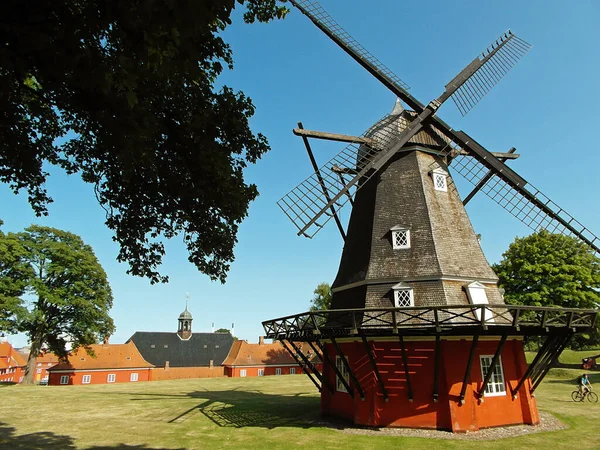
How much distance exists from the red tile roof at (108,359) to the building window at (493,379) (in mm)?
44572

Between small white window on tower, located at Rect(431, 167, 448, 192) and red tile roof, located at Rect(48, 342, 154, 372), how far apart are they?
44.2 meters

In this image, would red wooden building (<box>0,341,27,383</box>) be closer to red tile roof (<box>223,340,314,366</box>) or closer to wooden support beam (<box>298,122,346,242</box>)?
red tile roof (<box>223,340,314,366</box>)

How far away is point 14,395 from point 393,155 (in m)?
26.1

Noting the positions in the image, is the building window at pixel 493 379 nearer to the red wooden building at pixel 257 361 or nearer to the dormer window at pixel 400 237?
the dormer window at pixel 400 237

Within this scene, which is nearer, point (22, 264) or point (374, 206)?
point (374, 206)

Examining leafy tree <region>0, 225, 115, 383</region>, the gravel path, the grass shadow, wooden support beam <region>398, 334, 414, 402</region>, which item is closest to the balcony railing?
wooden support beam <region>398, 334, 414, 402</region>

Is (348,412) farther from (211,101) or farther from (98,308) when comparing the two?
(98,308)

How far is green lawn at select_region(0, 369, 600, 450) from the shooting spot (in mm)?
11391

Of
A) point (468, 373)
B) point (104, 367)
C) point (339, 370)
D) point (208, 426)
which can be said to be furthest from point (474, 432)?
point (104, 367)

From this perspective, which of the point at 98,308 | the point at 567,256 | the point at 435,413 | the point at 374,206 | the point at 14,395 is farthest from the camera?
the point at 98,308

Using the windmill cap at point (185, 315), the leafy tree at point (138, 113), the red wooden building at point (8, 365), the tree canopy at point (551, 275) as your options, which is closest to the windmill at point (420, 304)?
the leafy tree at point (138, 113)

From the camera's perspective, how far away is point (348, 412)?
14.4 metres

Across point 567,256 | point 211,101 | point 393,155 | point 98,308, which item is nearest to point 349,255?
point 393,155

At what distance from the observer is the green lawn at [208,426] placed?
37.4 ft
